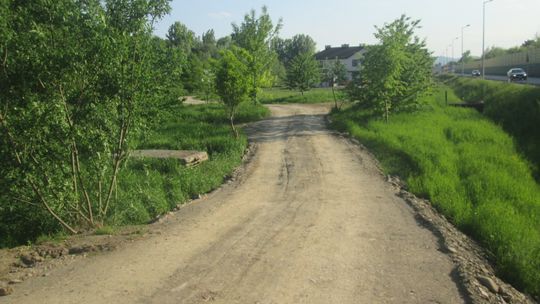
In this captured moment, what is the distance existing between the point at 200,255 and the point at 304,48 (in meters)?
103

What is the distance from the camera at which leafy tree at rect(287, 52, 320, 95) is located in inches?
1767

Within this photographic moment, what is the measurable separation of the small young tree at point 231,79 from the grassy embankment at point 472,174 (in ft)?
16.0

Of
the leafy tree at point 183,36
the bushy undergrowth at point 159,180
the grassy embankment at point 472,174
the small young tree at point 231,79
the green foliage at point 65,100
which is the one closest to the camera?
the green foliage at point 65,100

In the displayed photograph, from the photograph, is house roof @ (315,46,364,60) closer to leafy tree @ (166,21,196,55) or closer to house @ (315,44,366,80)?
house @ (315,44,366,80)

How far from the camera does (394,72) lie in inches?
818

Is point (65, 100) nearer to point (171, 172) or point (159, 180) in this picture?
point (159, 180)

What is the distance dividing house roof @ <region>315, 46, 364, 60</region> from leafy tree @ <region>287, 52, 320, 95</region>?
4514cm

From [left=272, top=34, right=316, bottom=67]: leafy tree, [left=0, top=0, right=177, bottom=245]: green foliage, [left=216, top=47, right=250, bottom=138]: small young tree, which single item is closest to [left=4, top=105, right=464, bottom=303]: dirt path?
[left=0, top=0, right=177, bottom=245]: green foliage

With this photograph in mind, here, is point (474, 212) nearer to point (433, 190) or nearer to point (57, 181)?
point (433, 190)

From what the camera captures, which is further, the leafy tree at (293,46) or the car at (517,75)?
the leafy tree at (293,46)

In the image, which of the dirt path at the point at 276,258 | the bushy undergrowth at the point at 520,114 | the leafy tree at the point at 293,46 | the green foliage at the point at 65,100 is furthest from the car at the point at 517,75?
the leafy tree at the point at 293,46

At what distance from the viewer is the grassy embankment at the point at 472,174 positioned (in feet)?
25.7

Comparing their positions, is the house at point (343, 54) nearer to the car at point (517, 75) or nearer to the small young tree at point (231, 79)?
the car at point (517, 75)

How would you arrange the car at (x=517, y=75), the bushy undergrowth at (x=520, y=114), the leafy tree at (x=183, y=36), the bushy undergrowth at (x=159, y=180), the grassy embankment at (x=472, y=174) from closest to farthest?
the grassy embankment at (x=472, y=174)
the bushy undergrowth at (x=159, y=180)
the leafy tree at (x=183, y=36)
the bushy undergrowth at (x=520, y=114)
the car at (x=517, y=75)
